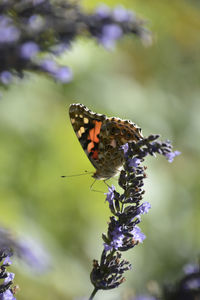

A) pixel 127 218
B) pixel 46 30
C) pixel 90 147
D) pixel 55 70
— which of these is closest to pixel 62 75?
pixel 55 70

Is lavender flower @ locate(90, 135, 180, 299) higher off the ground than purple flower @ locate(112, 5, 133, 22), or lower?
lower

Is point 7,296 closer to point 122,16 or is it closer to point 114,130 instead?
point 114,130

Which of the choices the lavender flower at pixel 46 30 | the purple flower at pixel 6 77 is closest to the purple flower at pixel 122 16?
the lavender flower at pixel 46 30

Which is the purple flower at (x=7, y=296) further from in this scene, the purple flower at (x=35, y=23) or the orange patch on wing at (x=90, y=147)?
the orange patch on wing at (x=90, y=147)

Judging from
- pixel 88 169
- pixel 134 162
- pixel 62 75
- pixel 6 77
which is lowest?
pixel 134 162

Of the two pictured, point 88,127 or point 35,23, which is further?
point 88,127

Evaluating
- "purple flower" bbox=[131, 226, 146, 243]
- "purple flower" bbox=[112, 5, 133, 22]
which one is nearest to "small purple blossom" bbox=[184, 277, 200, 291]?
"purple flower" bbox=[131, 226, 146, 243]

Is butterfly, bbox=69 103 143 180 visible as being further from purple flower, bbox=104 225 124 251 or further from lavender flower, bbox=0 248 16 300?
lavender flower, bbox=0 248 16 300

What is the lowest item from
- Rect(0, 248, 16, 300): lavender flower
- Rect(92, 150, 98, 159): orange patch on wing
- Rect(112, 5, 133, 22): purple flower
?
Rect(0, 248, 16, 300): lavender flower

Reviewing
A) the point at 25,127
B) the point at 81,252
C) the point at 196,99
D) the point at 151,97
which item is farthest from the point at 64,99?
the point at 196,99
